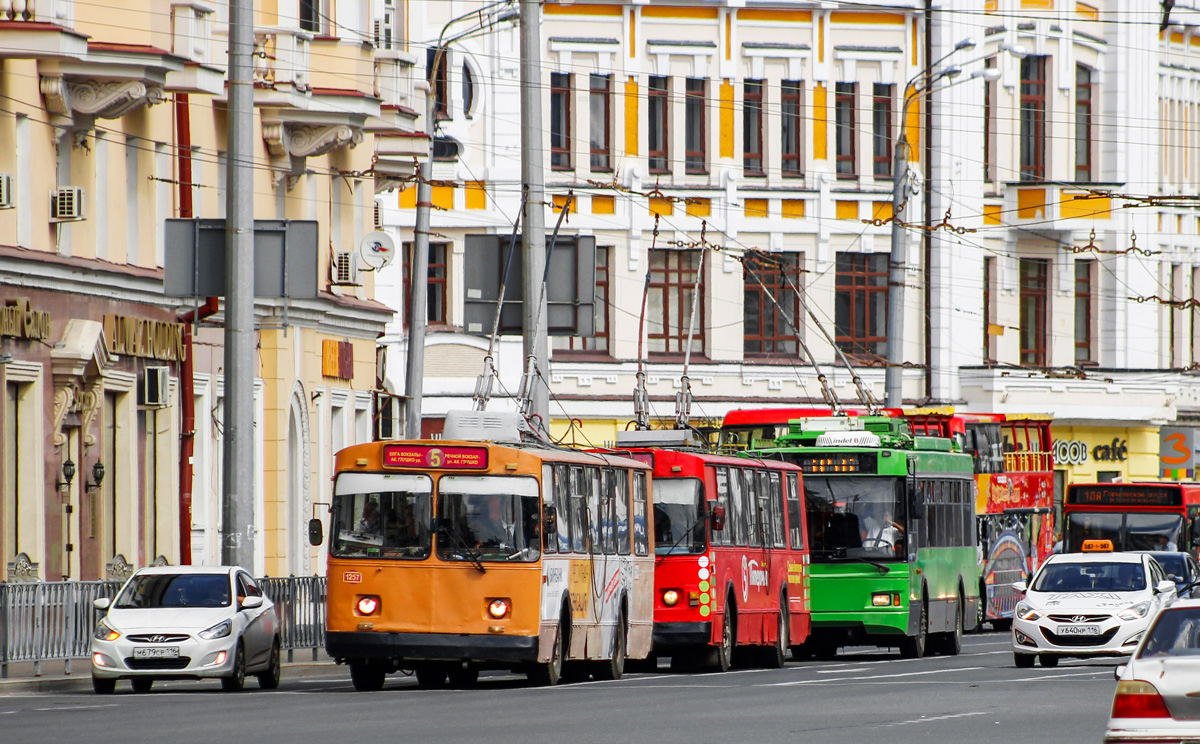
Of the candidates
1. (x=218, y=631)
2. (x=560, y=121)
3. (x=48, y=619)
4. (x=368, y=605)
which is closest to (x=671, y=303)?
(x=560, y=121)

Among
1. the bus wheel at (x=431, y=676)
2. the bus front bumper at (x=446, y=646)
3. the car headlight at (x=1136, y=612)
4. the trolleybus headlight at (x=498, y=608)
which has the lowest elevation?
the bus wheel at (x=431, y=676)

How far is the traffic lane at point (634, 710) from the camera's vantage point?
1886 cm

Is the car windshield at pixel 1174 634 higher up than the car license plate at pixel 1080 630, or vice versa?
the car windshield at pixel 1174 634

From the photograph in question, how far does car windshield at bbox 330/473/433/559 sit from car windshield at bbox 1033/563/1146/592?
9.47 meters

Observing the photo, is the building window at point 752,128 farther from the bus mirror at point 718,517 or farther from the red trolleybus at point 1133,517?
the bus mirror at point 718,517

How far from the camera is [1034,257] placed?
200ft

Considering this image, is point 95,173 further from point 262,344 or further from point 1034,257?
point 1034,257

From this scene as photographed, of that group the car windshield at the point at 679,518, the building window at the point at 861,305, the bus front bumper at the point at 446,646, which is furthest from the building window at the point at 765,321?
the bus front bumper at the point at 446,646

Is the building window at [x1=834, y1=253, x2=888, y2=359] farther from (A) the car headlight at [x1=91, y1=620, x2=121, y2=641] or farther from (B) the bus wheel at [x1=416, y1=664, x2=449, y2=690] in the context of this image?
(A) the car headlight at [x1=91, y1=620, x2=121, y2=641]

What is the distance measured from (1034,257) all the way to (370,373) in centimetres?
2187

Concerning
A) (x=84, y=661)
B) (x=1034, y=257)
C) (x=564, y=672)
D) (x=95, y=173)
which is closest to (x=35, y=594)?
(x=84, y=661)

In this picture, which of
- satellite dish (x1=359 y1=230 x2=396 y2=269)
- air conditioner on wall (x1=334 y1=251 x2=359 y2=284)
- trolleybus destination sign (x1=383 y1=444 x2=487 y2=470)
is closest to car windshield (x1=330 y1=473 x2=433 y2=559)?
trolleybus destination sign (x1=383 y1=444 x2=487 y2=470)

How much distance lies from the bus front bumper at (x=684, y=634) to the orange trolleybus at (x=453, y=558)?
336cm

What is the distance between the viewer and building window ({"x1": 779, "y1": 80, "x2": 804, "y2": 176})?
5816cm
